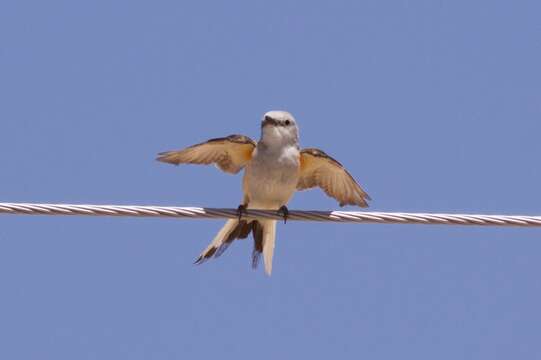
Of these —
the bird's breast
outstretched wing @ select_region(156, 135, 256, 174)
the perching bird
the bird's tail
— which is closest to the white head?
the perching bird

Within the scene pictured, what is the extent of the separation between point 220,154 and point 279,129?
24.3 inches

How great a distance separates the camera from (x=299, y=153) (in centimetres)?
888

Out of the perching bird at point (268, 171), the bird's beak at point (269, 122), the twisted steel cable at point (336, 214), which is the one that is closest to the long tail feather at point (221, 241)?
the perching bird at point (268, 171)

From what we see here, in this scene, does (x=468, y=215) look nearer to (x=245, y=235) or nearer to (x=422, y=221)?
(x=422, y=221)

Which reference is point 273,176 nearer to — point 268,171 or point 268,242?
point 268,171

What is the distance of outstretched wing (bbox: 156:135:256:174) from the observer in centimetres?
868

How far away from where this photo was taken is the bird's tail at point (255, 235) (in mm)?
8859

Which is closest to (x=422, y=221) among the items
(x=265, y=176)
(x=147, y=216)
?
(x=147, y=216)

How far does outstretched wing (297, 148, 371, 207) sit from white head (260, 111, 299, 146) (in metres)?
0.19

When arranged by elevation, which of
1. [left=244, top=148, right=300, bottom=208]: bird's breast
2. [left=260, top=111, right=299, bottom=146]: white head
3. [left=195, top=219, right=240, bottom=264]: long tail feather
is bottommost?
[left=195, top=219, right=240, bottom=264]: long tail feather

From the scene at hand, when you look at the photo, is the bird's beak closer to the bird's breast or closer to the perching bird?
the perching bird

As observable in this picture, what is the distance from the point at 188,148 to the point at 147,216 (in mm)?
2137

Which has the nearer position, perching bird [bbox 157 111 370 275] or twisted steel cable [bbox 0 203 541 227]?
twisted steel cable [bbox 0 203 541 227]

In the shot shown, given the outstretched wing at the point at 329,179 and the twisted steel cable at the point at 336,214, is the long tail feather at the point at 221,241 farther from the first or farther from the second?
the twisted steel cable at the point at 336,214
